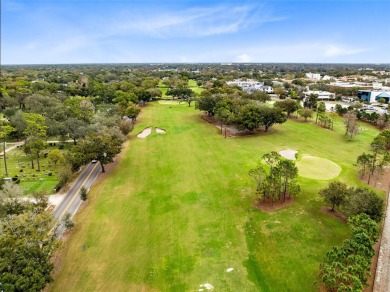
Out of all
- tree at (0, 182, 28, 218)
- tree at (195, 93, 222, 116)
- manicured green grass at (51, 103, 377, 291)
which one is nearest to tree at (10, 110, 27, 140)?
manicured green grass at (51, 103, 377, 291)

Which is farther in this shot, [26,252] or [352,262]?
Answer: [26,252]

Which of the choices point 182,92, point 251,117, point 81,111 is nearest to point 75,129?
point 81,111

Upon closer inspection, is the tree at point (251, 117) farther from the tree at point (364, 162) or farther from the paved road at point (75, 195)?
the paved road at point (75, 195)

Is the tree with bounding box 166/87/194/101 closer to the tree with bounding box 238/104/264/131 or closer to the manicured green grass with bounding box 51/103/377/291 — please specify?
the tree with bounding box 238/104/264/131

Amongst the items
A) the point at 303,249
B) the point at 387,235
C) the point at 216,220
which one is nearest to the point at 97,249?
the point at 216,220

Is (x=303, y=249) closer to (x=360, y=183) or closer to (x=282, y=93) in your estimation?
(x=360, y=183)

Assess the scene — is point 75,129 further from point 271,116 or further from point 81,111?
point 271,116
